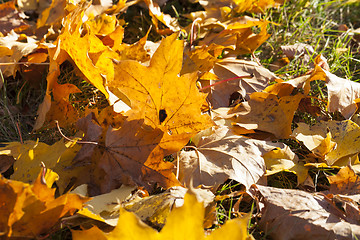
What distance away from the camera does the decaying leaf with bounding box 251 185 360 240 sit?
100cm

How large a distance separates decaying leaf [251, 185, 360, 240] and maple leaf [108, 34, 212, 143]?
30 cm

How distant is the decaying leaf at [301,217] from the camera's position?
1001 millimetres

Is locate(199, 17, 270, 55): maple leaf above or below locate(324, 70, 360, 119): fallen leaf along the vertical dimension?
above

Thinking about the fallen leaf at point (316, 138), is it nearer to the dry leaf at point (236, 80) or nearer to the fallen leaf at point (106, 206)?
the dry leaf at point (236, 80)

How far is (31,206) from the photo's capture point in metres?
0.86

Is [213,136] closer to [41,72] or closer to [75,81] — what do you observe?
[75,81]

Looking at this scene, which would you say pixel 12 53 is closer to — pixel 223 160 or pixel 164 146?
pixel 164 146

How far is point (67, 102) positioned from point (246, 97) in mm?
692

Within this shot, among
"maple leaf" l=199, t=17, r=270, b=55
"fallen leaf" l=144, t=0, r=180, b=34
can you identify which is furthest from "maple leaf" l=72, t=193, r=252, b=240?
"fallen leaf" l=144, t=0, r=180, b=34

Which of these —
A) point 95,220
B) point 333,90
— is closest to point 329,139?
point 333,90

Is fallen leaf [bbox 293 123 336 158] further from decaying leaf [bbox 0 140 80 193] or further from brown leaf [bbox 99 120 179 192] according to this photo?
decaying leaf [bbox 0 140 80 193]

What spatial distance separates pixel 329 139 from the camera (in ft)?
4.04

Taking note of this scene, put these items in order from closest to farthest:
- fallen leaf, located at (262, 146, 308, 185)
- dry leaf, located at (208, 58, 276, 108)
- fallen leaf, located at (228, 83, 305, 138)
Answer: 1. fallen leaf, located at (262, 146, 308, 185)
2. fallen leaf, located at (228, 83, 305, 138)
3. dry leaf, located at (208, 58, 276, 108)

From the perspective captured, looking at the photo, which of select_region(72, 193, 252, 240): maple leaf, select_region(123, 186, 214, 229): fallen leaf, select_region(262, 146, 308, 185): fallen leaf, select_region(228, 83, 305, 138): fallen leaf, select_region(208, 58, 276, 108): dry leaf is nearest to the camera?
select_region(72, 193, 252, 240): maple leaf
